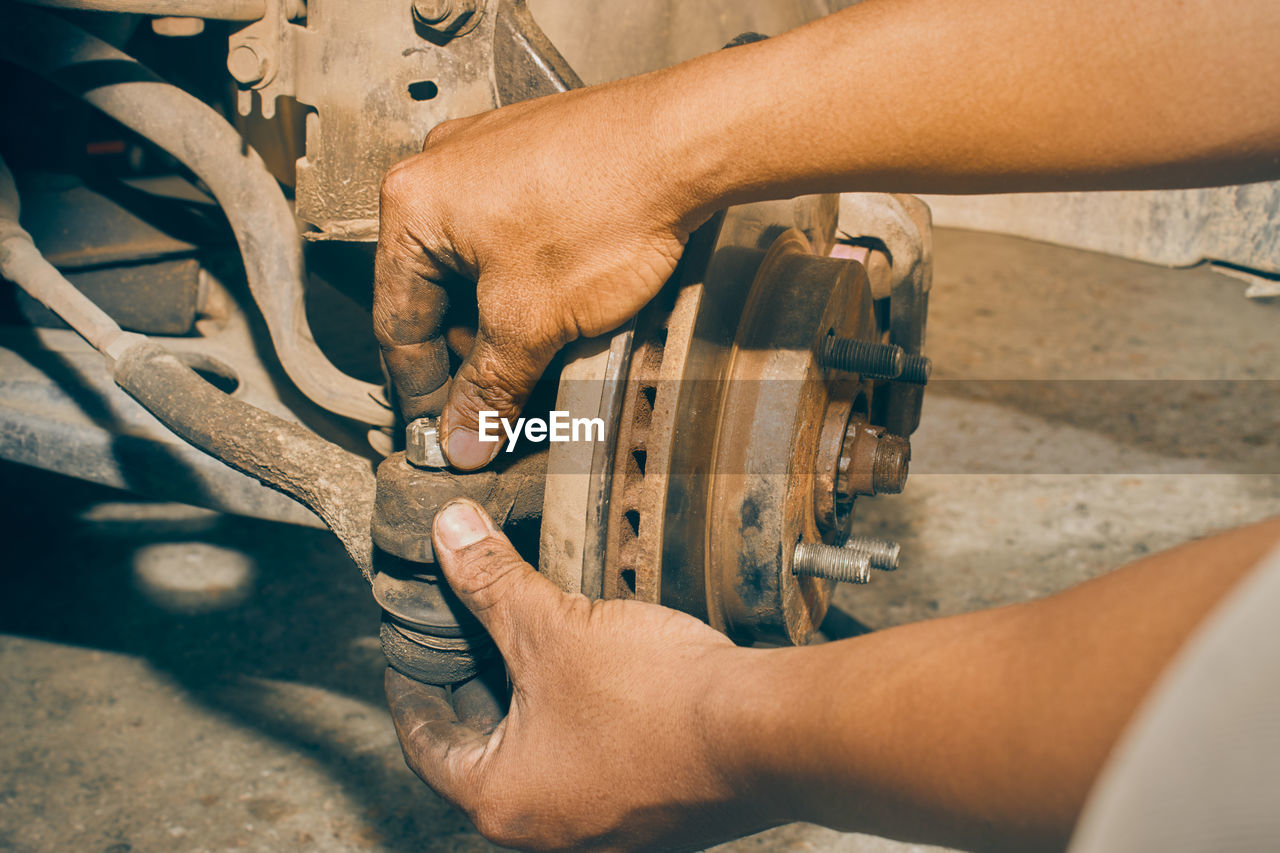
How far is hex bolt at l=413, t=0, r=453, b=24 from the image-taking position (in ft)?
2.19

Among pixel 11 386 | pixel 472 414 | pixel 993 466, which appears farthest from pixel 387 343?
pixel 993 466

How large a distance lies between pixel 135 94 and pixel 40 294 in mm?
202

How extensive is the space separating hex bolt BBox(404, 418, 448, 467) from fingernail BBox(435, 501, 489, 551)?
0.03 m

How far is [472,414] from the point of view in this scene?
0.68 metres

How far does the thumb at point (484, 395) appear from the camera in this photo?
652 millimetres

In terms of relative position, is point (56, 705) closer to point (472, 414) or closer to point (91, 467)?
point (91, 467)

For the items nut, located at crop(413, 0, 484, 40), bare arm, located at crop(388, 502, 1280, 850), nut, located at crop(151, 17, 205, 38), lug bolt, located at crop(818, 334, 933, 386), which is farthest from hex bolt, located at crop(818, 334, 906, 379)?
nut, located at crop(151, 17, 205, 38)

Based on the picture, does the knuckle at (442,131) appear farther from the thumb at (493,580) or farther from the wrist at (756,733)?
the wrist at (756,733)

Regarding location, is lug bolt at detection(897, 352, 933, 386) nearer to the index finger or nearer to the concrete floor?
the index finger

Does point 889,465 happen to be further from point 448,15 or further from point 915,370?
point 448,15

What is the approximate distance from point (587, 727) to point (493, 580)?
122mm

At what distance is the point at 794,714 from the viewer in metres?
0.50

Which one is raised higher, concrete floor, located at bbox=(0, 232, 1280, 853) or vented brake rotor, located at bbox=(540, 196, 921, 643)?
vented brake rotor, located at bbox=(540, 196, 921, 643)

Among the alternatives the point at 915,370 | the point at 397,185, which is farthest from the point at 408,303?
the point at 915,370
